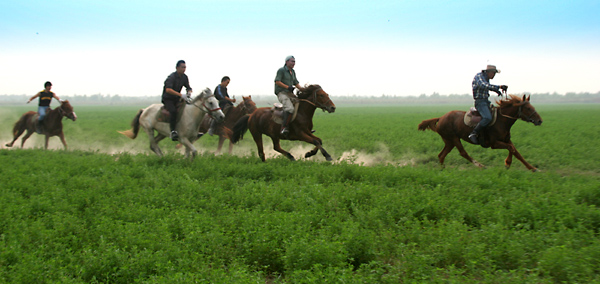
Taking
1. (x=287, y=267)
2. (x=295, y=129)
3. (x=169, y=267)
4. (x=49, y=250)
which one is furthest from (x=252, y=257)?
(x=295, y=129)

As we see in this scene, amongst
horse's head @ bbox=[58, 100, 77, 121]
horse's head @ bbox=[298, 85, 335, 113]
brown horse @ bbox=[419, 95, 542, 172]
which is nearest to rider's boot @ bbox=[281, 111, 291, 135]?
horse's head @ bbox=[298, 85, 335, 113]

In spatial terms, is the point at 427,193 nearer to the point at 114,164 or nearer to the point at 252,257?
the point at 252,257

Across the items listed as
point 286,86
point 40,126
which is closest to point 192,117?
point 286,86

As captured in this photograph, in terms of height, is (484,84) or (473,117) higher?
(484,84)

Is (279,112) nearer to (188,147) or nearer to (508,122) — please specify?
(188,147)

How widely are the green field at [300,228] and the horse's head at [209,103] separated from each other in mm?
2284

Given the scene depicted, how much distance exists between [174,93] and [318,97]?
13.7ft

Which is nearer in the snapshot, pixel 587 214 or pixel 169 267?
pixel 169 267

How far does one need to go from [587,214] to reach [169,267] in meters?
5.76

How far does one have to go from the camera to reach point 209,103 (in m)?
11.5

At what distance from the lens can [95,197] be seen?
716cm

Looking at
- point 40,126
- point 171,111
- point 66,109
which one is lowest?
point 40,126

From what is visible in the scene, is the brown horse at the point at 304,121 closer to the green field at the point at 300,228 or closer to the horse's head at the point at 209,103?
the horse's head at the point at 209,103

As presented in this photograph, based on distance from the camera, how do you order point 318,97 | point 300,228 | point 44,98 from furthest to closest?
point 44,98
point 318,97
point 300,228
